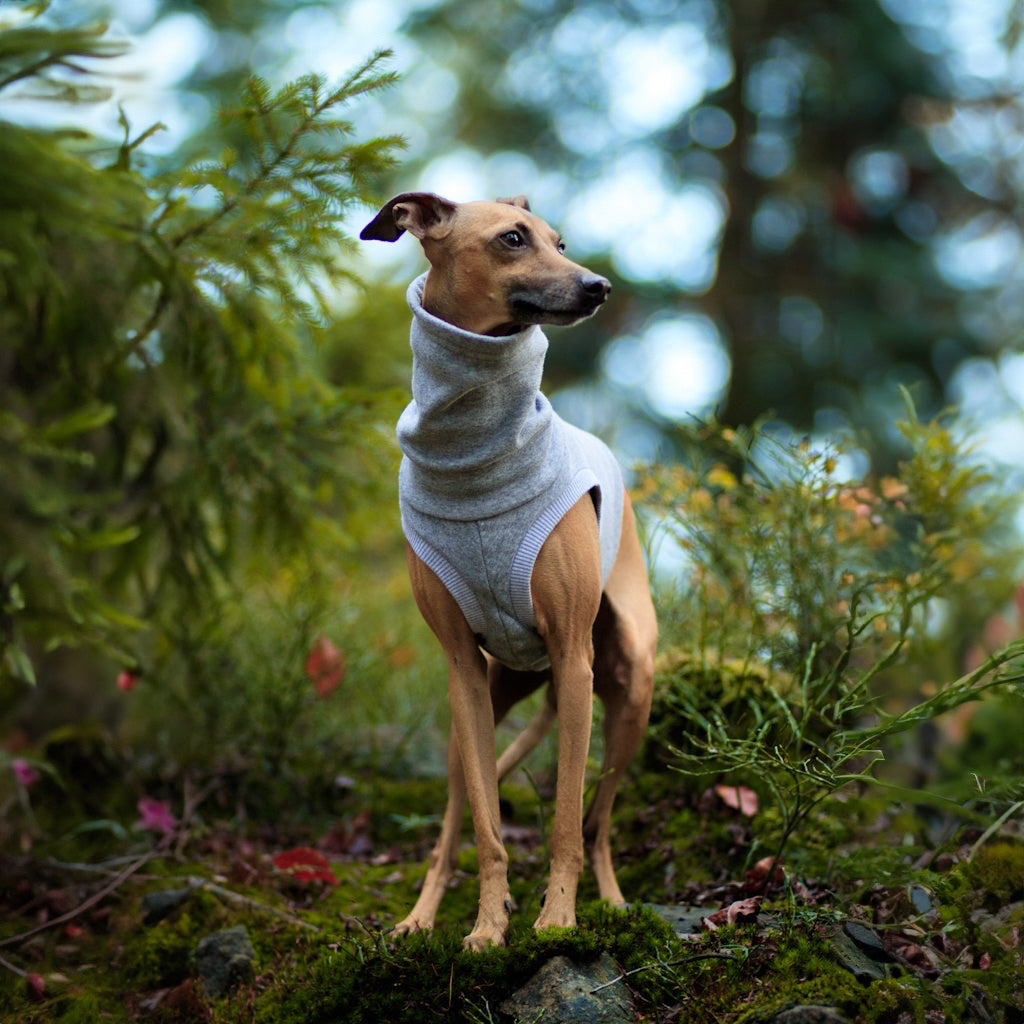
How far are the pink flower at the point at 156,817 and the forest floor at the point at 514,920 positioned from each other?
2cm

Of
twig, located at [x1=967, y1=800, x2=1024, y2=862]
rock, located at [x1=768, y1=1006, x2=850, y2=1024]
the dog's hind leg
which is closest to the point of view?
twig, located at [x1=967, y1=800, x2=1024, y2=862]

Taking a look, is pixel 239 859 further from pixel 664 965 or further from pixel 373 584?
pixel 373 584

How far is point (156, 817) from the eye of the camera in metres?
4.30

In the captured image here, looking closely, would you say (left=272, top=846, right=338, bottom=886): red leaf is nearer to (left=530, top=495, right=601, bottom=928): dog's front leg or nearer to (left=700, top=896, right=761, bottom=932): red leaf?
(left=530, top=495, right=601, bottom=928): dog's front leg

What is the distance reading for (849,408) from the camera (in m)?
11.2

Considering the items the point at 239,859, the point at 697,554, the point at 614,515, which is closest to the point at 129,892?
the point at 239,859

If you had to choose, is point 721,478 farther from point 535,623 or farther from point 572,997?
point 572,997

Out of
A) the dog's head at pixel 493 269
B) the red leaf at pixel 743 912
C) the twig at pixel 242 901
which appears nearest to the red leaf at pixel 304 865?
the twig at pixel 242 901

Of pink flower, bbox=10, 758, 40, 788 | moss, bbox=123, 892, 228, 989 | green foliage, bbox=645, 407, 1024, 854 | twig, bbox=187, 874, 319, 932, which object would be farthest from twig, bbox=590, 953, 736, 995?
pink flower, bbox=10, 758, 40, 788

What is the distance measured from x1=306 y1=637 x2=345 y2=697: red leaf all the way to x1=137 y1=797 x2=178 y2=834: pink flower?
89 cm

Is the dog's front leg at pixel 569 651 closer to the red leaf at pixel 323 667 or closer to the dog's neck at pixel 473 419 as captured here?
the dog's neck at pixel 473 419

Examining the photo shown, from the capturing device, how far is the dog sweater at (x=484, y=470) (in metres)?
2.83

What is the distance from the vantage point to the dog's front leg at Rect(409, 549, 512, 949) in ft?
9.79

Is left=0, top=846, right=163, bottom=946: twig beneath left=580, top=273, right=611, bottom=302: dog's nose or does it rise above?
beneath
